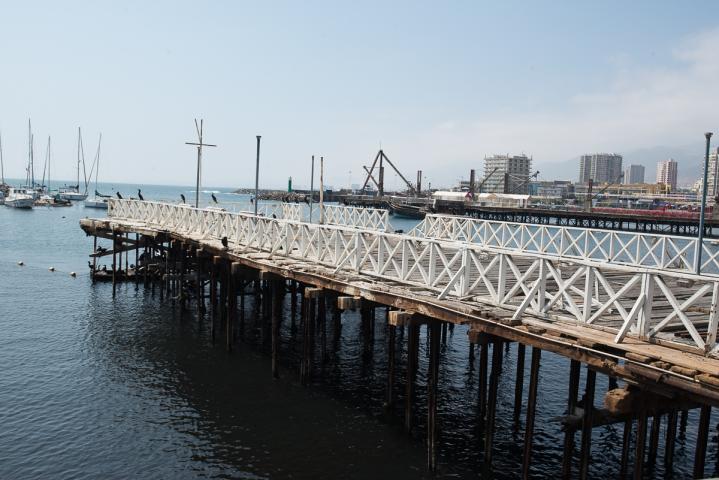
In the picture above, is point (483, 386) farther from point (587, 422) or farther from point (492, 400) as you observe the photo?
point (587, 422)

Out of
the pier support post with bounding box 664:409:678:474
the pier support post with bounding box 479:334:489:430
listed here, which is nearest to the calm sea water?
the pier support post with bounding box 664:409:678:474

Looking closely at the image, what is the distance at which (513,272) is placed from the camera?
1543 cm

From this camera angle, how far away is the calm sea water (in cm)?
1636

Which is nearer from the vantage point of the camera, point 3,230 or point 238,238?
point 238,238

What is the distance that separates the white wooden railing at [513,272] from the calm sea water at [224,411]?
2.83 meters

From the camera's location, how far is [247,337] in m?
28.4

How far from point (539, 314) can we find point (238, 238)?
17.1 meters

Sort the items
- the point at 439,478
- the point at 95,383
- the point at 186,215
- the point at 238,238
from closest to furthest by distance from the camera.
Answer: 1. the point at 439,478
2. the point at 95,383
3. the point at 238,238
4. the point at 186,215

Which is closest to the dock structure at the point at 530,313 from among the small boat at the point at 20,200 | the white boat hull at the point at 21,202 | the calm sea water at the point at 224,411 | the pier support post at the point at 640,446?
the pier support post at the point at 640,446

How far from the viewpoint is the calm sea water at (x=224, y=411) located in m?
16.4

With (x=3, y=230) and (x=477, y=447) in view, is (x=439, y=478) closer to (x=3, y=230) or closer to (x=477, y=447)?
(x=477, y=447)

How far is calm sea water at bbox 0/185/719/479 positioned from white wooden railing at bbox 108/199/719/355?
2.83 meters

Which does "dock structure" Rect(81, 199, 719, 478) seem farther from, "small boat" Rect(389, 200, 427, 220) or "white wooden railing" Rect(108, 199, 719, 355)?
"small boat" Rect(389, 200, 427, 220)

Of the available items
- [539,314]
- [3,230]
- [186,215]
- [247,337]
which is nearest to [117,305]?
[186,215]
